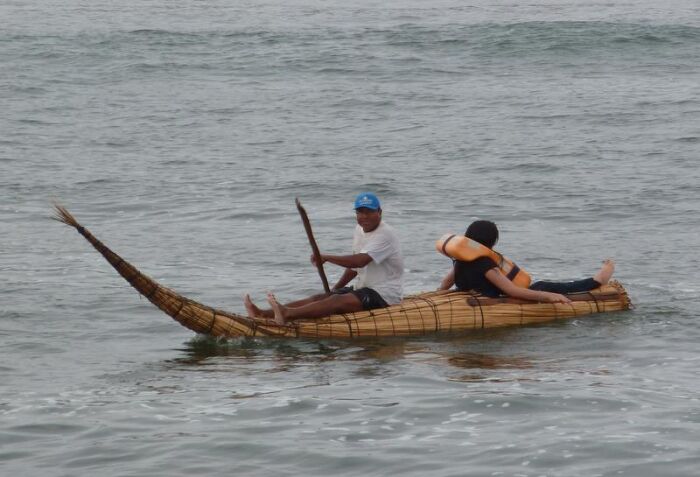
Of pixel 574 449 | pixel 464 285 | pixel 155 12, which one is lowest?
pixel 574 449

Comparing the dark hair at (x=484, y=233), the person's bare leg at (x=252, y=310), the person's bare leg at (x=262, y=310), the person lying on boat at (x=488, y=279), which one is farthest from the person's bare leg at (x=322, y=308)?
the dark hair at (x=484, y=233)

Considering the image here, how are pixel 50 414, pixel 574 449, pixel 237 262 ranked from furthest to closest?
pixel 237 262 → pixel 50 414 → pixel 574 449

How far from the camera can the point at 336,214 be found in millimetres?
19750

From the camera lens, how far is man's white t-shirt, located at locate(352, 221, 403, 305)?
39.8 feet

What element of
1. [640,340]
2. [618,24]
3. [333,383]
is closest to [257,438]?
[333,383]

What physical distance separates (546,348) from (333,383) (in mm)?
A: 2444

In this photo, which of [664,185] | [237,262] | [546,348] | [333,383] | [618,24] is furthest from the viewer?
[618,24]

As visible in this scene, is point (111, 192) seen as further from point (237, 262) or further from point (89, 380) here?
point (89, 380)

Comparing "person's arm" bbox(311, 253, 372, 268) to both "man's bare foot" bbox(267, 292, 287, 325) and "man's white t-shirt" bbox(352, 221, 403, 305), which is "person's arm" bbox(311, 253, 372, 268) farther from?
"man's bare foot" bbox(267, 292, 287, 325)

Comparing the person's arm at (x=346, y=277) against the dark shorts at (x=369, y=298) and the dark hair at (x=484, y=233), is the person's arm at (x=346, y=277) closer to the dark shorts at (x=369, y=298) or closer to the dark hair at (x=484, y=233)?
the dark shorts at (x=369, y=298)

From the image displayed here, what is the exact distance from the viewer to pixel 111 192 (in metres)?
21.4

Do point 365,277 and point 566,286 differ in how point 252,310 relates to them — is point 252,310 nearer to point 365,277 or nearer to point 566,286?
point 365,277

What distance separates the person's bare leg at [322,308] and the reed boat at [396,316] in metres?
0.06

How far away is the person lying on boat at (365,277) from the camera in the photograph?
474 inches
